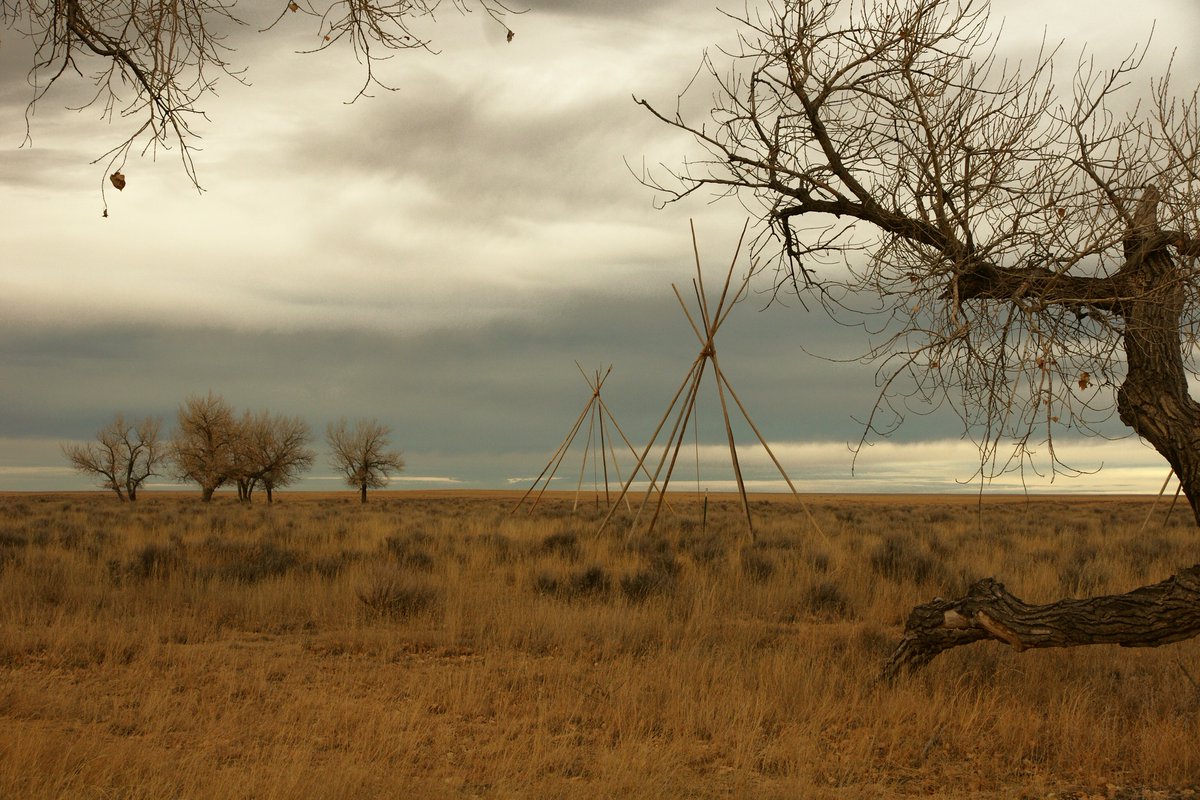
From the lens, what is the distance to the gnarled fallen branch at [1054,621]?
15.0 ft

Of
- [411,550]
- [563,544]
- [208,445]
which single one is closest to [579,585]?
[411,550]

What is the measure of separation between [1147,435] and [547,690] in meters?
3.78

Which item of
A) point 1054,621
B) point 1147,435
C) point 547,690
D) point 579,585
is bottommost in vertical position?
point 547,690

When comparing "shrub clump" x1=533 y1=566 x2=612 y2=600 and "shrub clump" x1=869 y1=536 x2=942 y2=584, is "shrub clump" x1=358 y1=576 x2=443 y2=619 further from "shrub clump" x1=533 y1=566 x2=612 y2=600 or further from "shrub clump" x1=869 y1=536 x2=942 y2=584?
"shrub clump" x1=869 y1=536 x2=942 y2=584

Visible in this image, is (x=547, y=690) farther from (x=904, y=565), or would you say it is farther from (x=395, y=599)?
(x=904, y=565)

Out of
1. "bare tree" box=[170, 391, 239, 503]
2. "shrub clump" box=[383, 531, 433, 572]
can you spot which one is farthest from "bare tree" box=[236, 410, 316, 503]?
"shrub clump" box=[383, 531, 433, 572]

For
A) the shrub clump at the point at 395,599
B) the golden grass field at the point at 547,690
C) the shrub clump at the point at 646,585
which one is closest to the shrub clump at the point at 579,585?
the golden grass field at the point at 547,690

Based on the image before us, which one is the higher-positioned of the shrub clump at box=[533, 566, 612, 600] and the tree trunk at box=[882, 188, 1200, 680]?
the tree trunk at box=[882, 188, 1200, 680]

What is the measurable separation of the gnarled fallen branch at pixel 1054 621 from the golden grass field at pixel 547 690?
29cm

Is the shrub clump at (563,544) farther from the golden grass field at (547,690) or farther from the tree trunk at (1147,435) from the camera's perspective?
the tree trunk at (1147,435)

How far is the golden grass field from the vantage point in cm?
418

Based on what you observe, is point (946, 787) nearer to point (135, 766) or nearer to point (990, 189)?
point (990, 189)

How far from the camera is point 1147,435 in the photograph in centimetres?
495

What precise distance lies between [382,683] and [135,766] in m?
1.97
